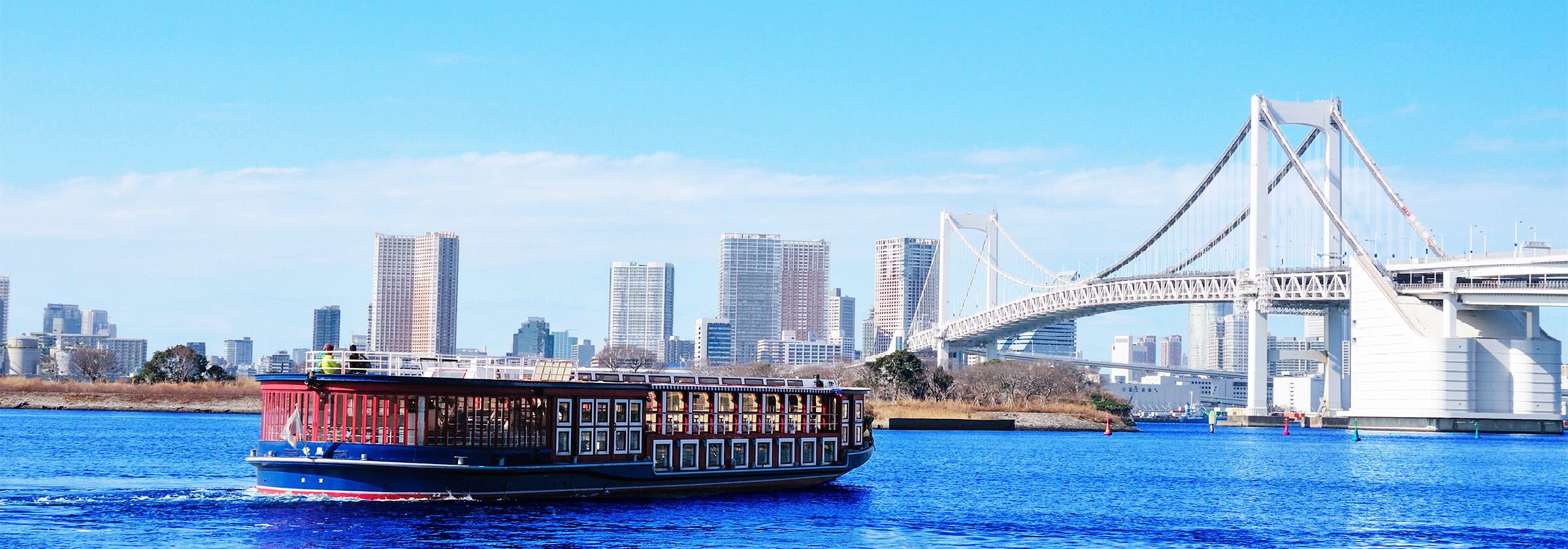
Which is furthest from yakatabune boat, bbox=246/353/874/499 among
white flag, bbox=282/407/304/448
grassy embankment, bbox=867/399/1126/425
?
grassy embankment, bbox=867/399/1126/425

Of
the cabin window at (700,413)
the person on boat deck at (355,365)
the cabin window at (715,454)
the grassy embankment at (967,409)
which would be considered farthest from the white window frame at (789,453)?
the grassy embankment at (967,409)

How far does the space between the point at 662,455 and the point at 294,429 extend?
27.6ft

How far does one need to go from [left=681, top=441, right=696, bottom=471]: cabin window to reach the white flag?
29.2ft

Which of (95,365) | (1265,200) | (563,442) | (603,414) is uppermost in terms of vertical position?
(1265,200)

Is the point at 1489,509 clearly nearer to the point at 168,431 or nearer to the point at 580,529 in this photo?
the point at 580,529

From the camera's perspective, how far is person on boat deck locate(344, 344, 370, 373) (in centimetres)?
3294

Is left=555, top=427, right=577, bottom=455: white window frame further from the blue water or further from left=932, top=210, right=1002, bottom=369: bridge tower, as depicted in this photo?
left=932, top=210, right=1002, bottom=369: bridge tower

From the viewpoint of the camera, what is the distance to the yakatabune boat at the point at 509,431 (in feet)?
106

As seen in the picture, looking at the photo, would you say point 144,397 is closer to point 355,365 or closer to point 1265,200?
point 1265,200

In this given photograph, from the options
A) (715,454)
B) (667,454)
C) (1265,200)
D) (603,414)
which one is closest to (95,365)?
(1265,200)

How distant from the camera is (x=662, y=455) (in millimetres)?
37125

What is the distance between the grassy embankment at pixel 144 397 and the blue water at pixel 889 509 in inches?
2010

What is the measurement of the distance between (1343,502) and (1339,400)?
7670cm

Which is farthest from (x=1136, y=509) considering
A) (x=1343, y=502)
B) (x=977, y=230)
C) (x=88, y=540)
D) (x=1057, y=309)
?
(x=977, y=230)
